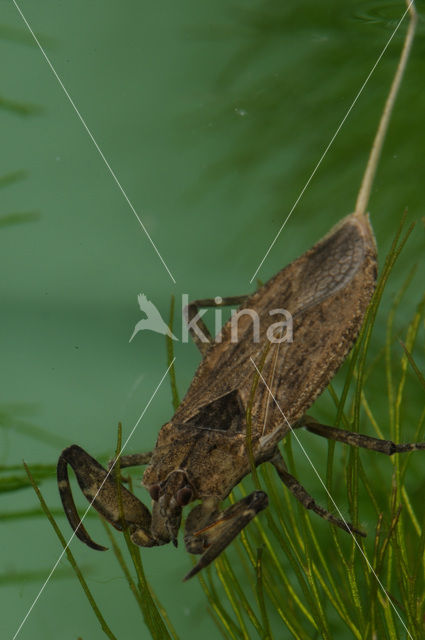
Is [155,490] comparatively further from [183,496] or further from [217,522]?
[217,522]

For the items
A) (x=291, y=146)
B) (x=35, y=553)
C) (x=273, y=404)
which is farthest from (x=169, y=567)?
(x=291, y=146)

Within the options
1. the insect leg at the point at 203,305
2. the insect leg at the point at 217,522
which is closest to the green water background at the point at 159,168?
the insect leg at the point at 203,305

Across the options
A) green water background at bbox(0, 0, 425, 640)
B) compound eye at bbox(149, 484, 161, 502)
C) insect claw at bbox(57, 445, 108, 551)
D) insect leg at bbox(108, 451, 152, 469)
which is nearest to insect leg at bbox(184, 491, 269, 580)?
compound eye at bbox(149, 484, 161, 502)

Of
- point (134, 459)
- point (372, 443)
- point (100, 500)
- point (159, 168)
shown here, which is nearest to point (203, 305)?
point (134, 459)

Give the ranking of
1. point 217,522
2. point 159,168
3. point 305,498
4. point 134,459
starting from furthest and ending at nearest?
point 159,168, point 134,459, point 305,498, point 217,522

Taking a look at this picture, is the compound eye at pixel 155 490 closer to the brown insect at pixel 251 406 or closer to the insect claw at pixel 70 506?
the brown insect at pixel 251 406

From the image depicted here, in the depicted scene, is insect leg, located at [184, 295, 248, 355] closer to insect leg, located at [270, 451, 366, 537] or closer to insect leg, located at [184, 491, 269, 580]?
insect leg, located at [270, 451, 366, 537]
